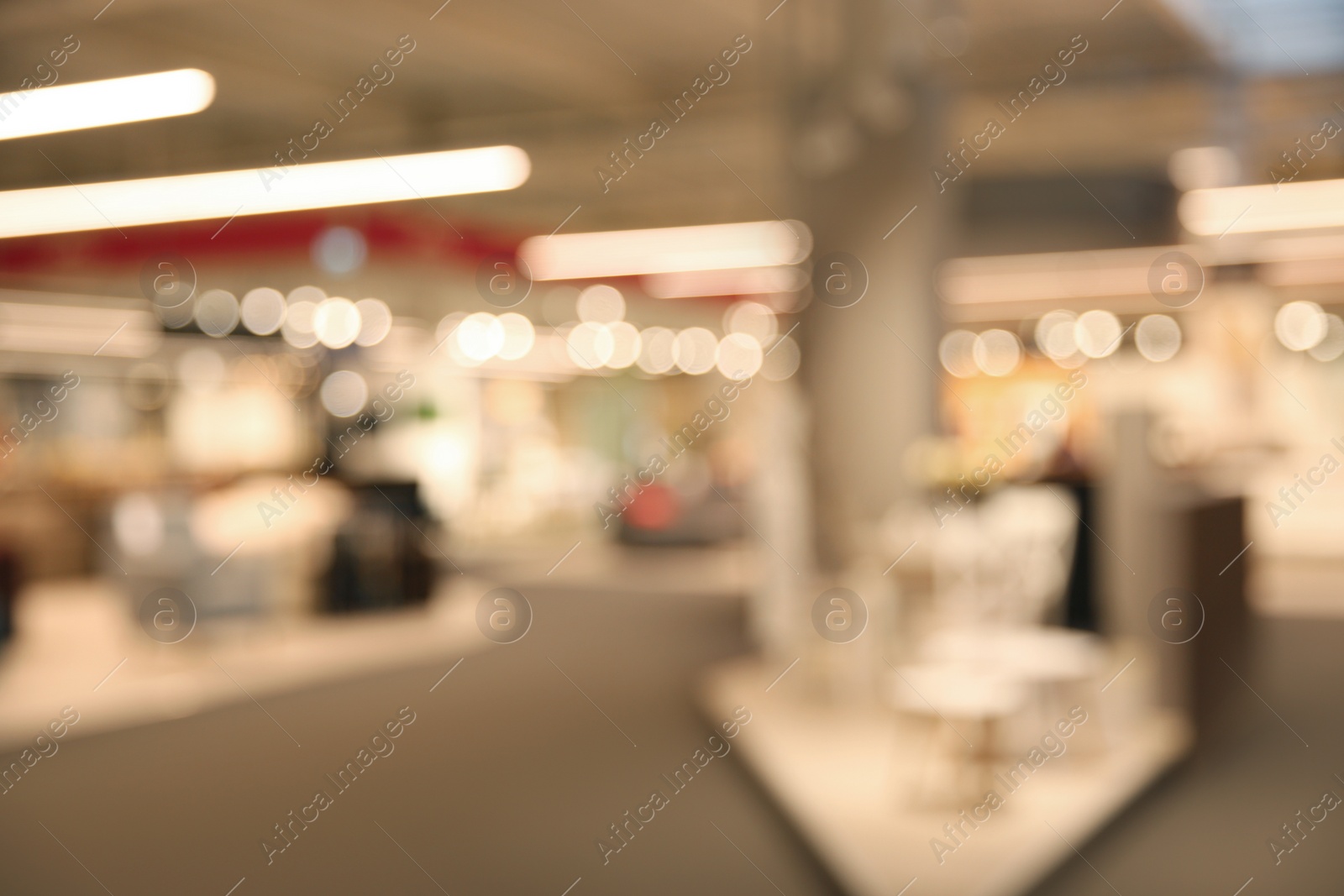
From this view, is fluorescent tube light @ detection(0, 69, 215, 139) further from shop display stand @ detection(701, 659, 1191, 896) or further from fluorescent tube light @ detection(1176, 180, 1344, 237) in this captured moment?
fluorescent tube light @ detection(1176, 180, 1344, 237)

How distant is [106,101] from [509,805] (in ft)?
12.3

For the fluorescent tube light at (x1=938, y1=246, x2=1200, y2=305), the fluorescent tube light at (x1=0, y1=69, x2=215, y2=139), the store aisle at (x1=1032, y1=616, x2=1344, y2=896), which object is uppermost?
the fluorescent tube light at (x1=0, y1=69, x2=215, y2=139)

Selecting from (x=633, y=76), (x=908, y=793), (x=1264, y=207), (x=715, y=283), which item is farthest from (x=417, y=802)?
(x=715, y=283)

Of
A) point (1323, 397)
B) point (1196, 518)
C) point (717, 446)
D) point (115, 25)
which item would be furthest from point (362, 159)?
point (1323, 397)

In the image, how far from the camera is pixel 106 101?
5.29 metres

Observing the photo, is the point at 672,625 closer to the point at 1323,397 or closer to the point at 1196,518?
the point at 1196,518

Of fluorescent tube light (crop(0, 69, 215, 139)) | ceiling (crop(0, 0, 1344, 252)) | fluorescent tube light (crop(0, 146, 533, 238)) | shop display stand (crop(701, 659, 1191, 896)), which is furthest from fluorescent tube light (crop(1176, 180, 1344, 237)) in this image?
fluorescent tube light (crop(0, 69, 215, 139))

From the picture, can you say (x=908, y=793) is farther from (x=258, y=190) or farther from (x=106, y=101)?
(x=258, y=190)

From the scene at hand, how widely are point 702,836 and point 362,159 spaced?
178 inches

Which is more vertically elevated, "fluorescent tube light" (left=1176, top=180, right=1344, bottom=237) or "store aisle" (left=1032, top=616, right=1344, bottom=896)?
"fluorescent tube light" (left=1176, top=180, right=1344, bottom=237)

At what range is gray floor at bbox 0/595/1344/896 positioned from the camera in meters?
3.94

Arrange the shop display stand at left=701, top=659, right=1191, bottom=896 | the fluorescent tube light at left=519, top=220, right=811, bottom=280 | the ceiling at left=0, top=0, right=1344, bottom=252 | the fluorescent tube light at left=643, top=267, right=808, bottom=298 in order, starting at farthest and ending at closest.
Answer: the fluorescent tube light at left=643, top=267, right=808, bottom=298 → the fluorescent tube light at left=519, top=220, right=811, bottom=280 → the ceiling at left=0, top=0, right=1344, bottom=252 → the shop display stand at left=701, top=659, right=1191, bottom=896

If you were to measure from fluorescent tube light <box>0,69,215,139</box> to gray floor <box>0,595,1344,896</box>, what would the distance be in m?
3.14

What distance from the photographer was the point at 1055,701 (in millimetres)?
5168
